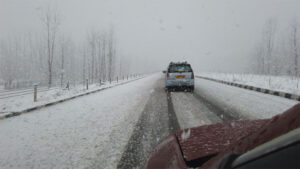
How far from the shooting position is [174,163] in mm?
1339

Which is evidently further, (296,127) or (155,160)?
(155,160)

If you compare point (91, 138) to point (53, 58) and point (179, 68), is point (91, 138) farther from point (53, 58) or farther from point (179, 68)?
point (53, 58)

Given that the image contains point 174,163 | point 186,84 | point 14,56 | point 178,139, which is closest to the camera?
point 174,163

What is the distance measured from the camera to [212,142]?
5.32 feet

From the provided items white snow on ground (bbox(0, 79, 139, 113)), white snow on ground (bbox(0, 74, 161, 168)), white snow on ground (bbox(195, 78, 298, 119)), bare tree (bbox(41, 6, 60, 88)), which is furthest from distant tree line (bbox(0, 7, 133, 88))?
white snow on ground (bbox(0, 74, 161, 168))

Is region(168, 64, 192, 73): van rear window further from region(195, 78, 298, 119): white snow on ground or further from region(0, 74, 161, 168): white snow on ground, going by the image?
region(0, 74, 161, 168): white snow on ground

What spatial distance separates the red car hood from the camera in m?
0.80

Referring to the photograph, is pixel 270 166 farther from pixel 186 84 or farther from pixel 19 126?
pixel 186 84

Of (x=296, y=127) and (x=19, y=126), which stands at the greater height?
(x=296, y=127)

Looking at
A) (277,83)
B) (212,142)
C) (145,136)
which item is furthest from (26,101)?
(277,83)

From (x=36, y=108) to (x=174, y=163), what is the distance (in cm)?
823

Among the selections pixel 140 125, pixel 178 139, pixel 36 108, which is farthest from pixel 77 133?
pixel 36 108

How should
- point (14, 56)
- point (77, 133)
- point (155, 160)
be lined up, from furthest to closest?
point (14, 56) → point (77, 133) → point (155, 160)

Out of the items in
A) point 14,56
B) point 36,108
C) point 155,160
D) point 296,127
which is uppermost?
point 14,56
